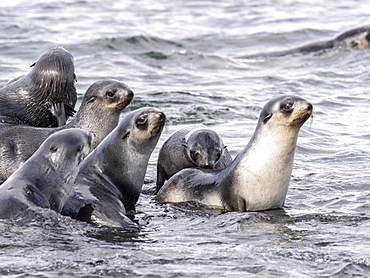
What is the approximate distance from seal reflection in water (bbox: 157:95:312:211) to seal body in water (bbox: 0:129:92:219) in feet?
4.73

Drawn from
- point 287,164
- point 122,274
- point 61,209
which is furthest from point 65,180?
point 287,164

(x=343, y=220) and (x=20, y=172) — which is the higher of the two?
(x=20, y=172)

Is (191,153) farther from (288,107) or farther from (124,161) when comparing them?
(288,107)

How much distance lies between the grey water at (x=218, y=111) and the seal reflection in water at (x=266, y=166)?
0.18 metres

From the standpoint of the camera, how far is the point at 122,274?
203 inches

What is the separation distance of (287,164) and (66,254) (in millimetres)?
2474

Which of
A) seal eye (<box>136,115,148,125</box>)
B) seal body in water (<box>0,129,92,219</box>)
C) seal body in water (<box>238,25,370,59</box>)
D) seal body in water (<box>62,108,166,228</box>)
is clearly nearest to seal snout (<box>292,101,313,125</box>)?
seal body in water (<box>62,108,166,228</box>)

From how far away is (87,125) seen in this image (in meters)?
8.34

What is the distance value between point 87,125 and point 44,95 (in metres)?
1.01

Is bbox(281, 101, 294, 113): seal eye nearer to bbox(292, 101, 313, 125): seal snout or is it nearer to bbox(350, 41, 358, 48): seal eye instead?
bbox(292, 101, 313, 125): seal snout

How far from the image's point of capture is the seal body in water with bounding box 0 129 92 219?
603cm

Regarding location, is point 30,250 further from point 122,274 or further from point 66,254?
point 122,274

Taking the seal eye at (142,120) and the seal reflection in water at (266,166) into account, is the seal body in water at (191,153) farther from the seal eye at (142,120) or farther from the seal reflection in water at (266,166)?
the seal eye at (142,120)

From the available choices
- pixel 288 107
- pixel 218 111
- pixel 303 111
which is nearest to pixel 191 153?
pixel 288 107
